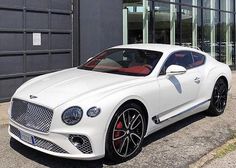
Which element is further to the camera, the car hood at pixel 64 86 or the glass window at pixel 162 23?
the glass window at pixel 162 23

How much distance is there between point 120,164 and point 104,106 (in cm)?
83

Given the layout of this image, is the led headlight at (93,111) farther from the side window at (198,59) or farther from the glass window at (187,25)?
the glass window at (187,25)

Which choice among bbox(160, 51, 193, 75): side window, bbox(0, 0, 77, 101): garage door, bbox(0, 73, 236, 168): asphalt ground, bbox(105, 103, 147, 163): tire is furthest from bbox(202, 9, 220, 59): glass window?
bbox(105, 103, 147, 163): tire

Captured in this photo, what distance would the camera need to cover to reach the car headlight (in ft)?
15.7

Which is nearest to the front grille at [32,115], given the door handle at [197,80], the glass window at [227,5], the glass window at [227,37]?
the door handle at [197,80]

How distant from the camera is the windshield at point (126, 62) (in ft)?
20.3

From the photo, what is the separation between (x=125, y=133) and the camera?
523 cm

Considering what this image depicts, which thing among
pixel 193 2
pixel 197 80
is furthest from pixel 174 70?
pixel 193 2

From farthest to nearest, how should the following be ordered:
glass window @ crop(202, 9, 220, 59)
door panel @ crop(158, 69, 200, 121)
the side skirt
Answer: glass window @ crop(202, 9, 220, 59) → door panel @ crop(158, 69, 200, 121) → the side skirt

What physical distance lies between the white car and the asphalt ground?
26cm

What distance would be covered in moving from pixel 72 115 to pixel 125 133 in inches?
31.5

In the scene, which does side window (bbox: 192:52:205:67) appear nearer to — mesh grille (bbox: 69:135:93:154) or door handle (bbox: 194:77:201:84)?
door handle (bbox: 194:77:201:84)

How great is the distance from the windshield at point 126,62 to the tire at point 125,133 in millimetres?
862

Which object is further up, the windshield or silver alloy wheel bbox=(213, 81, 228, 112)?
the windshield
